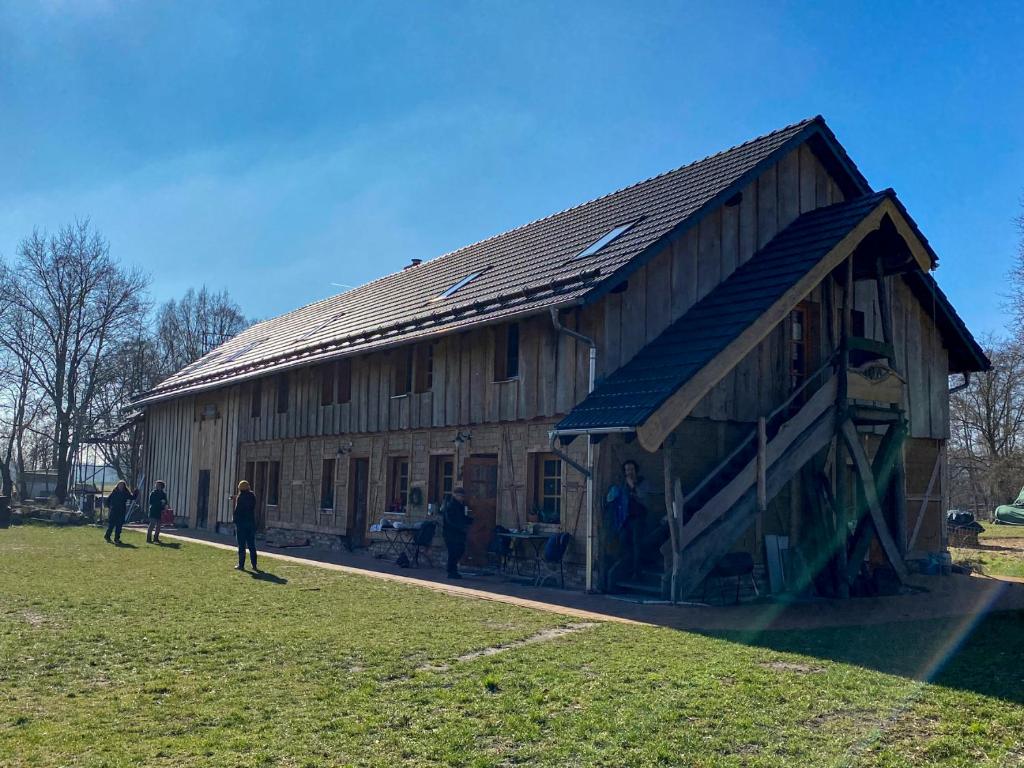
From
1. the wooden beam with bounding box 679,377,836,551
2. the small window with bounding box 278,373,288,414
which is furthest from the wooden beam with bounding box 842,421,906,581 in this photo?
the small window with bounding box 278,373,288,414

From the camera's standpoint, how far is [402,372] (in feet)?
64.7

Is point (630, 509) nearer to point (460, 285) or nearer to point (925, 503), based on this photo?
point (460, 285)

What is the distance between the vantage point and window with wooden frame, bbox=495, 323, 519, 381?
1650cm

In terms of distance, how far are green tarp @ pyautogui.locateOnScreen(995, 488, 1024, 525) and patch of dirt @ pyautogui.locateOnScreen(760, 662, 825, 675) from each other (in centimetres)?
3374

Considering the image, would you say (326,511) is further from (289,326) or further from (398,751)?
(398,751)

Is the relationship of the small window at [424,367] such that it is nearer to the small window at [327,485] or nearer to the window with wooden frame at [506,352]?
the window with wooden frame at [506,352]

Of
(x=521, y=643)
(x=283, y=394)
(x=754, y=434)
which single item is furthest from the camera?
(x=283, y=394)

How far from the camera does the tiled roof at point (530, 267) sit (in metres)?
15.0

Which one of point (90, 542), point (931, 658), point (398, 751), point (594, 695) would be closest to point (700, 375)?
point (931, 658)

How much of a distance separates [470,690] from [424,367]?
12515 millimetres

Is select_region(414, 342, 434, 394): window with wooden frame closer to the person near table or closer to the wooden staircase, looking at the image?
the person near table

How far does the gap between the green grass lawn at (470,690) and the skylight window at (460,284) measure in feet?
29.5

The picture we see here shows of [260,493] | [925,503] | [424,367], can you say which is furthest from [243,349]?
[925,503]

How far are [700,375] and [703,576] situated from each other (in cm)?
268
